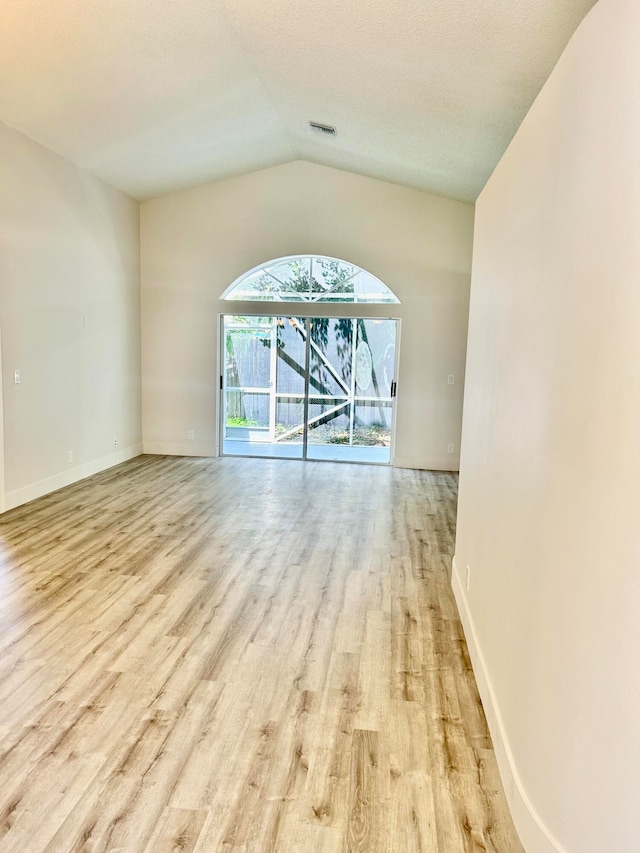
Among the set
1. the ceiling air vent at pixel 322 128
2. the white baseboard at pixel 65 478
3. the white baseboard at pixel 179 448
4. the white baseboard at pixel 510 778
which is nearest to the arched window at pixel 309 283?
the ceiling air vent at pixel 322 128

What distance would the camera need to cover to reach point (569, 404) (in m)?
1.45

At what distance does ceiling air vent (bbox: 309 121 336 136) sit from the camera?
5297 mm

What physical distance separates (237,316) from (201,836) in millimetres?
6384

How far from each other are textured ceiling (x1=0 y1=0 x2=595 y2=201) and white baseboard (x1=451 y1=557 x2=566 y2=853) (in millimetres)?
2931

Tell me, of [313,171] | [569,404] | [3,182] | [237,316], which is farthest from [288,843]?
[313,171]

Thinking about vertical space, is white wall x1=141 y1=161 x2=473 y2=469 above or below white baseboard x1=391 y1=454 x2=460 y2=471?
above

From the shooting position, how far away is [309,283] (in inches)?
281

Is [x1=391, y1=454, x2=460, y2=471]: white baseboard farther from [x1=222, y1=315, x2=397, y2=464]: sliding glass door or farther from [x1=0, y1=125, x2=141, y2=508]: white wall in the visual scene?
[x1=0, y1=125, x2=141, y2=508]: white wall

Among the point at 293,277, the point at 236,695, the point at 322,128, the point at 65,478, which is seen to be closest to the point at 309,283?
the point at 293,277

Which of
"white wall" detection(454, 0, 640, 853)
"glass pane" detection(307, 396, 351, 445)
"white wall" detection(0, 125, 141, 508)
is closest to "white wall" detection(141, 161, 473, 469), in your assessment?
"white wall" detection(0, 125, 141, 508)

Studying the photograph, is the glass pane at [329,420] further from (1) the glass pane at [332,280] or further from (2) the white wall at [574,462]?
(2) the white wall at [574,462]

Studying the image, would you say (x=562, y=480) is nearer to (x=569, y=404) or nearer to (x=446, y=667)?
(x=569, y=404)

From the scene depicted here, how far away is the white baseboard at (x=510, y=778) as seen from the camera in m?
1.48

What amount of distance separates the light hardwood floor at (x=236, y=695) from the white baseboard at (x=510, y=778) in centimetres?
6
